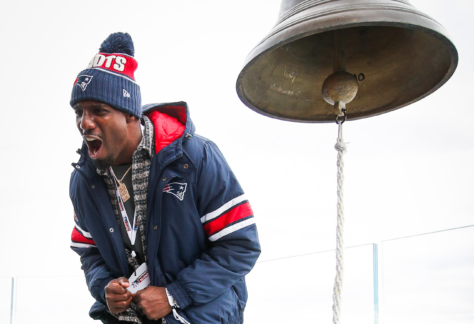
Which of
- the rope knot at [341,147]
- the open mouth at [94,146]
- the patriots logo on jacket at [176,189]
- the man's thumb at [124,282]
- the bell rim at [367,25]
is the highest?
the bell rim at [367,25]

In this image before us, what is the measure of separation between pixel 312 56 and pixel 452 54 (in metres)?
0.48

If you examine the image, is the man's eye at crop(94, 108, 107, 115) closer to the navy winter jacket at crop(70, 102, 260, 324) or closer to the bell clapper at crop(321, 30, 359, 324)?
the navy winter jacket at crop(70, 102, 260, 324)

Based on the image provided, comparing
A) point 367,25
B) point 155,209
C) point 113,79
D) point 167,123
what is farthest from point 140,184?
point 367,25

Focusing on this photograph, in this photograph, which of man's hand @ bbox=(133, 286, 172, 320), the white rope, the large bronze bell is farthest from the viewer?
man's hand @ bbox=(133, 286, 172, 320)

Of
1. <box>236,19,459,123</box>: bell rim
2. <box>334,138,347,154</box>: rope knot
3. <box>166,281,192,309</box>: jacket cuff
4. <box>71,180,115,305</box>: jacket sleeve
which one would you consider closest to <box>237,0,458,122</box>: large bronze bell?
<box>236,19,459,123</box>: bell rim

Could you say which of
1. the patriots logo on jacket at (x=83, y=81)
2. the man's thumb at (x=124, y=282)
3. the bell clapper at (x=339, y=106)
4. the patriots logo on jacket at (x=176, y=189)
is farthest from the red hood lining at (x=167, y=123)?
the bell clapper at (x=339, y=106)

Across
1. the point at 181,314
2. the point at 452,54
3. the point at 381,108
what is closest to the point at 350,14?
the point at 452,54

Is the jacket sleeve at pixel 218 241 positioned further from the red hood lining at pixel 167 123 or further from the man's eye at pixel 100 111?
the man's eye at pixel 100 111

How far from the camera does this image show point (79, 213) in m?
1.72

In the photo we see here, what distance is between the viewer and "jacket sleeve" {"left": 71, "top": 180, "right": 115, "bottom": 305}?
1.63 metres

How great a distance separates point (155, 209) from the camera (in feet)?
4.86

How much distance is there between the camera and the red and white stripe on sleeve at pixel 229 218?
1.47m

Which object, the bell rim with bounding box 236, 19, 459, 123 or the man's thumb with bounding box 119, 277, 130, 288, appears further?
the man's thumb with bounding box 119, 277, 130, 288

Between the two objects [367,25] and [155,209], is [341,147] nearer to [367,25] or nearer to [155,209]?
[367,25]
